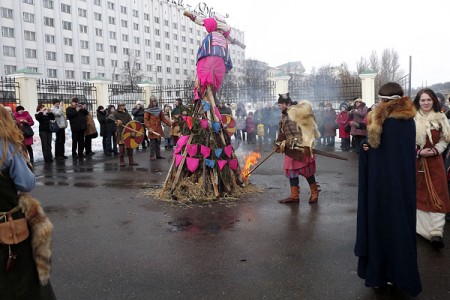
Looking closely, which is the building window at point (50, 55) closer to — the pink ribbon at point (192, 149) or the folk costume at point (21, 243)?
the pink ribbon at point (192, 149)

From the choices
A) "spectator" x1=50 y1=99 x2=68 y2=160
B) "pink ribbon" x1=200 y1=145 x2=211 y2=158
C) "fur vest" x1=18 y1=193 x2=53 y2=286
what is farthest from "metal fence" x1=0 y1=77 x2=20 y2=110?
"fur vest" x1=18 y1=193 x2=53 y2=286

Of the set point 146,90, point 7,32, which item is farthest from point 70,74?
point 146,90

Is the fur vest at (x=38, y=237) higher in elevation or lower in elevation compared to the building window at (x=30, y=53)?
lower

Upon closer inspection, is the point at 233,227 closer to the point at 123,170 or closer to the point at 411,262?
the point at 411,262

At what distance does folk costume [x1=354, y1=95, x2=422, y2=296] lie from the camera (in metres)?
3.54

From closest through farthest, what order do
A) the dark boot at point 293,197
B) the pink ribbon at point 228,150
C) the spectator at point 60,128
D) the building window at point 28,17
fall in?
the dark boot at point 293,197
the pink ribbon at point 228,150
the spectator at point 60,128
the building window at point 28,17

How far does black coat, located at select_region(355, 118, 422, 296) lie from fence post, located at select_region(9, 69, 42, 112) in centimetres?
1702

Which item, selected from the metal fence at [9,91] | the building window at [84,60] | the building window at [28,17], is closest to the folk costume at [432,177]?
the metal fence at [9,91]

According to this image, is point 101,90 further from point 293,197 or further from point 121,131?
point 293,197

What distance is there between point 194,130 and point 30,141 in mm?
7047

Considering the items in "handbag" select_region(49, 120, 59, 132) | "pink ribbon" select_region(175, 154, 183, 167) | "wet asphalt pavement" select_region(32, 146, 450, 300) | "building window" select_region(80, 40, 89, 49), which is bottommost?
"wet asphalt pavement" select_region(32, 146, 450, 300)

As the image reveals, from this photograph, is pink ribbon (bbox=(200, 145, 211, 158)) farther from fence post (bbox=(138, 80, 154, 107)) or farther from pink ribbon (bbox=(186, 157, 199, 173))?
fence post (bbox=(138, 80, 154, 107))

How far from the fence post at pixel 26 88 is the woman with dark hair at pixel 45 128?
486 centimetres

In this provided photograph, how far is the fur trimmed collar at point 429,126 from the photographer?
16.5ft
